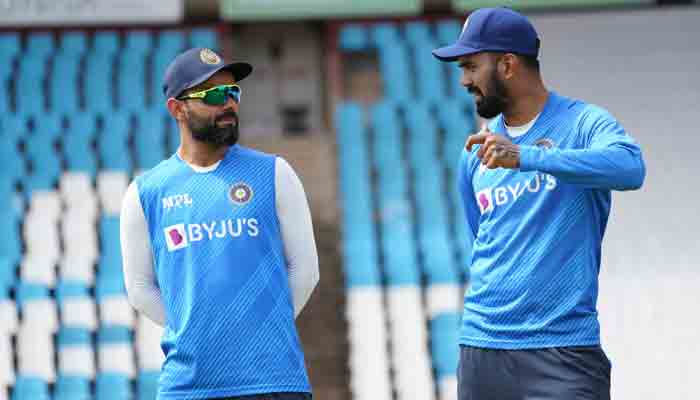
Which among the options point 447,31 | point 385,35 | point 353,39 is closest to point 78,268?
point 353,39

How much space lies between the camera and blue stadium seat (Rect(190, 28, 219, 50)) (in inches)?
507

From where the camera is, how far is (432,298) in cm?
1015

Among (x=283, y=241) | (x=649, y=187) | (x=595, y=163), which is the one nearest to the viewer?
(x=595, y=163)

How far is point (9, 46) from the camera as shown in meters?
12.9

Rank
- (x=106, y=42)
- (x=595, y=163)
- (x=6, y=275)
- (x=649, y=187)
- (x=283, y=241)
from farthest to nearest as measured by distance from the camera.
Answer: (x=106, y=42)
(x=649, y=187)
(x=6, y=275)
(x=283, y=241)
(x=595, y=163)

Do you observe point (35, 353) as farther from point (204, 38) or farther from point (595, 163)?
point (595, 163)

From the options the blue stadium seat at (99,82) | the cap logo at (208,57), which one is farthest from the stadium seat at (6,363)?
the cap logo at (208,57)

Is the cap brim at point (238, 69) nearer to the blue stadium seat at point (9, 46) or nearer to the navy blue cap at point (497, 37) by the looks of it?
the navy blue cap at point (497, 37)

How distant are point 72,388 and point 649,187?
5.87m

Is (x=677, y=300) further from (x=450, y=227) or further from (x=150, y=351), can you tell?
(x=150, y=351)

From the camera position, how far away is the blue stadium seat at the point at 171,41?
1294 centimetres

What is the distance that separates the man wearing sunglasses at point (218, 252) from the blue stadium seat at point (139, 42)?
9336mm

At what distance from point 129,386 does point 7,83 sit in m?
4.44

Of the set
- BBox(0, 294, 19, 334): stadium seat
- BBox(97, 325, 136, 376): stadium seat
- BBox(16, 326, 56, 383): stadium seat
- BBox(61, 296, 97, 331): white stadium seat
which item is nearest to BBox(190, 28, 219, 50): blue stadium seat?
BBox(61, 296, 97, 331): white stadium seat
